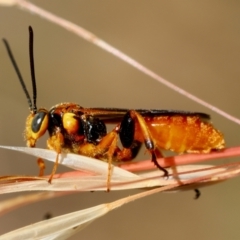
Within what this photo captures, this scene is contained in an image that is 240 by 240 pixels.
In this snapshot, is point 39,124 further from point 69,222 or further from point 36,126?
point 69,222

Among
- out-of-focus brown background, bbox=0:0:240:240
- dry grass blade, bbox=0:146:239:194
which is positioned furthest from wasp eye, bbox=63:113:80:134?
out-of-focus brown background, bbox=0:0:240:240

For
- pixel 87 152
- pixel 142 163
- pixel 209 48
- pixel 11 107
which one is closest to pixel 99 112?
pixel 87 152

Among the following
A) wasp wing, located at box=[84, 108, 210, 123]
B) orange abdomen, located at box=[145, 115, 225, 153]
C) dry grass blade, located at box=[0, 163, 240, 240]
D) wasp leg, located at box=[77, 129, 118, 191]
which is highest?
wasp wing, located at box=[84, 108, 210, 123]

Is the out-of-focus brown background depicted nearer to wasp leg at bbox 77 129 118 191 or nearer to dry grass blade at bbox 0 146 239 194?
wasp leg at bbox 77 129 118 191

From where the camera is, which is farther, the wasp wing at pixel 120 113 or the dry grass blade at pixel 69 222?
the wasp wing at pixel 120 113

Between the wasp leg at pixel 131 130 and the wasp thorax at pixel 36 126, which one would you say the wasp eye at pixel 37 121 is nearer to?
the wasp thorax at pixel 36 126

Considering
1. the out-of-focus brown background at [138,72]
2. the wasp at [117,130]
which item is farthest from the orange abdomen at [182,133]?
the out-of-focus brown background at [138,72]

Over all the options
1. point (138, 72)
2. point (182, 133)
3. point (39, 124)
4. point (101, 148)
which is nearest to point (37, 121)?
point (39, 124)
